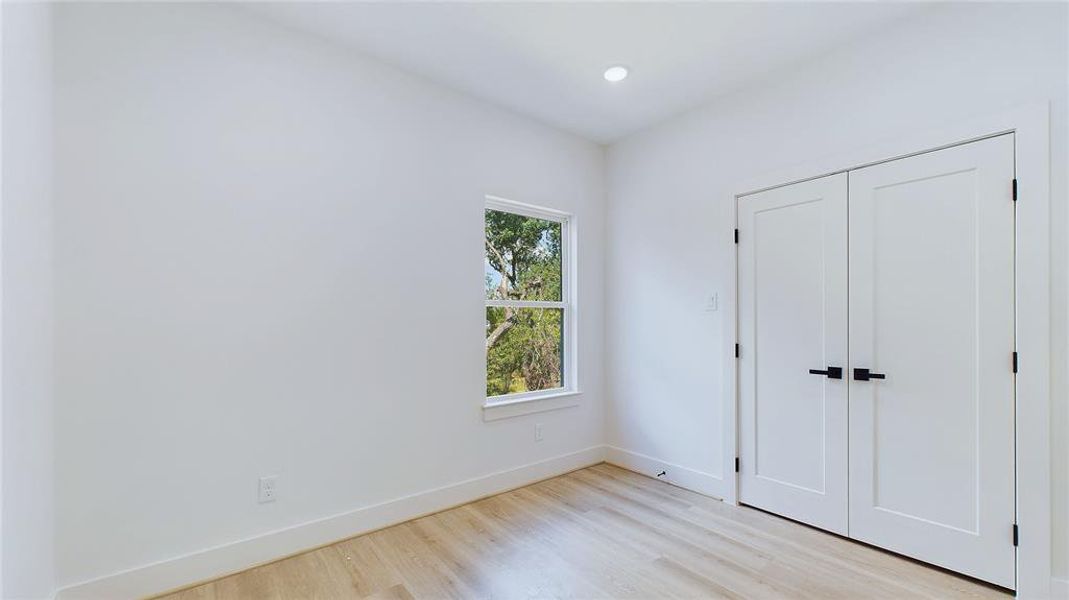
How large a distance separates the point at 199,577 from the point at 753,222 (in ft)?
11.6

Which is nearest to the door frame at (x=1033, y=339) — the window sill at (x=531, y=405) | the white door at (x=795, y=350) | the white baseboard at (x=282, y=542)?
the white door at (x=795, y=350)

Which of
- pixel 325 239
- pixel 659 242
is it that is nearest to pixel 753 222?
pixel 659 242

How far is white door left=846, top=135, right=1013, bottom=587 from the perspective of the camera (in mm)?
2051

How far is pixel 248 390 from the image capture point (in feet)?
7.38

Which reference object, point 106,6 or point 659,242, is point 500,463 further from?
point 106,6

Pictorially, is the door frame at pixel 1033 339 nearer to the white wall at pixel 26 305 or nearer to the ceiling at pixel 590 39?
the ceiling at pixel 590 39

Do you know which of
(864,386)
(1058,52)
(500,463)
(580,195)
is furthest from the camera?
(580,195)

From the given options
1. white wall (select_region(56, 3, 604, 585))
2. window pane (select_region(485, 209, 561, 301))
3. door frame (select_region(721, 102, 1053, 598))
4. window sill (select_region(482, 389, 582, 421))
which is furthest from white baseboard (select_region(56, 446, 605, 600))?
door frame (select_region(721, 102, 1053, 598))

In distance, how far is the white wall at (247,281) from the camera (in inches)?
75.1

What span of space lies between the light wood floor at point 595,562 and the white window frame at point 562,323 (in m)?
0.66

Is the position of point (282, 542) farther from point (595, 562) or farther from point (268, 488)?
point (595, 562)

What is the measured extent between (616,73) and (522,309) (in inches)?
68.2

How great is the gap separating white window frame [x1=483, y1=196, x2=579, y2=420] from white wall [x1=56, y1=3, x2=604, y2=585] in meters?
0.17

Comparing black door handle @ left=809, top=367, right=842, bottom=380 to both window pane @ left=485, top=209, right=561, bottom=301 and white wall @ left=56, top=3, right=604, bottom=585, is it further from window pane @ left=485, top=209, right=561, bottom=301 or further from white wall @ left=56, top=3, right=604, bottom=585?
white wall @ left=56, top=3, right=604, bottom=585
